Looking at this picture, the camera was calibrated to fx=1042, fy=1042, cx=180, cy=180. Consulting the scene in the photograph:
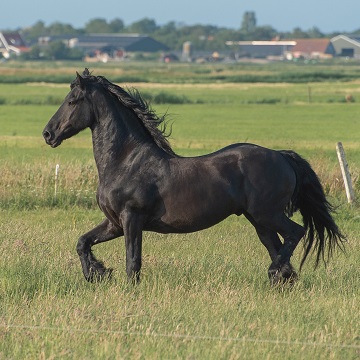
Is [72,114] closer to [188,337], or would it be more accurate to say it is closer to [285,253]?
[285,253]

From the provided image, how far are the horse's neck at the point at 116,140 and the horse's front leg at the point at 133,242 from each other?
20.7 inches

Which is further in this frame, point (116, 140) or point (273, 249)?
point (273, 249)

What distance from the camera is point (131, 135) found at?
384 inches

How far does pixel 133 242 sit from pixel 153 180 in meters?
0.60

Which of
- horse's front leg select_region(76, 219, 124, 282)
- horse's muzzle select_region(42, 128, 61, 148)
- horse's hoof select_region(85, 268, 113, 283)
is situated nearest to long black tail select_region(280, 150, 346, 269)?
horse's front leg select_region(76, 219, 124, 282)

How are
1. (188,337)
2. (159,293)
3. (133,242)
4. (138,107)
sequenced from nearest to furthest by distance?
(188,337) < (159,293) < (133,242) < (138,107)

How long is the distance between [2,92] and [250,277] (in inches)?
2196

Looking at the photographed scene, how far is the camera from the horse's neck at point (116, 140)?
966 cm

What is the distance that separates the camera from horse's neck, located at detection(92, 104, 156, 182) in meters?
9.66

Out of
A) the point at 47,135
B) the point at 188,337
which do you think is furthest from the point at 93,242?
the point at 188,337

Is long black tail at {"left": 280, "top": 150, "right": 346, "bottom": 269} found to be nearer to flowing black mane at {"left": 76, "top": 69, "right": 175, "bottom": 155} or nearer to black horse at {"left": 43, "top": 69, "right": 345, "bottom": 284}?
black horse at {"left": 43, "top": 69, "right": 345, "bottom": 284}

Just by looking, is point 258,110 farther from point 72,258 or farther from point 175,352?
point 175,352

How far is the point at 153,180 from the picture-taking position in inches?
376

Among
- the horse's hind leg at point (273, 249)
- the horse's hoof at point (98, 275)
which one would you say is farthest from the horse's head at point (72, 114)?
the horse's hind leg at point (273, 249)
